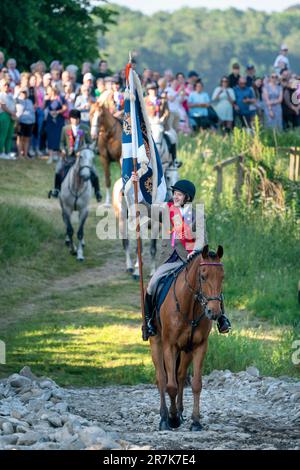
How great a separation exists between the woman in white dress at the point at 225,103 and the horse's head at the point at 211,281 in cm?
2304

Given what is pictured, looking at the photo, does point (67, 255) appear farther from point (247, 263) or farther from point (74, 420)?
point (74, 420)

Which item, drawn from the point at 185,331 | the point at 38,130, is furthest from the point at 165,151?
the point at 185,331

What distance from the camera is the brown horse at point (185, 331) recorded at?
1502cm

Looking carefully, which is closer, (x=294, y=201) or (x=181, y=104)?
(x=294, y=201)

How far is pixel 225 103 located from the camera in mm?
37625

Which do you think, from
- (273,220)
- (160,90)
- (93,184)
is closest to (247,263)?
(273,220)

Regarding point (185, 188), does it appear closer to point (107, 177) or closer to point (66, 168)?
point (66, 168)

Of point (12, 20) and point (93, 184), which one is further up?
point (12, 20)

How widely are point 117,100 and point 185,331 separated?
1783cm

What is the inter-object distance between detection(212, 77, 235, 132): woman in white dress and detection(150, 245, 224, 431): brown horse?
22165 millimetres
